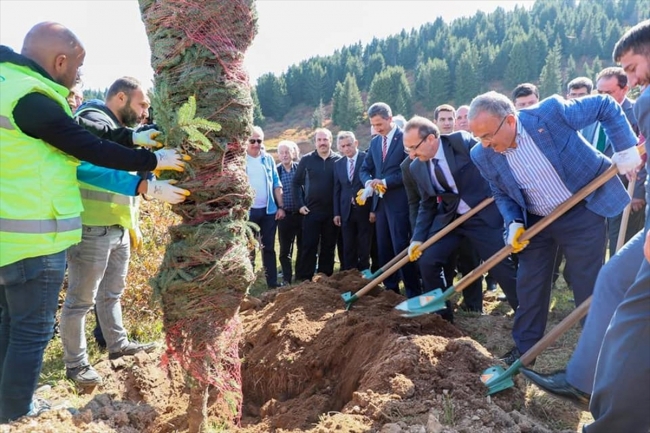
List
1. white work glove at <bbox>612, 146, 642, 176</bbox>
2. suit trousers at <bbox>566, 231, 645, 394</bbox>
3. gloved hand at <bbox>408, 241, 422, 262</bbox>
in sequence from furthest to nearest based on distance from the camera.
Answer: gloved hand at <bbox>408, 241, 422, 262</bbox> < white work glove at <bbox>612, 146, 642, 176</bbox> < suit trousers at <bbox>566, 231, 645, 394</bbox>

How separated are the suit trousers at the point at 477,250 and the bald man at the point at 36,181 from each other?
9.52ft

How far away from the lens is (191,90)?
7.93ft

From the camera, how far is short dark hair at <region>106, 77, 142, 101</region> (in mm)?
3473

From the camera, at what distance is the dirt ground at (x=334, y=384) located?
2.54 meters

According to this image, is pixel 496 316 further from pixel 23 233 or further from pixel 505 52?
pixel 505 52

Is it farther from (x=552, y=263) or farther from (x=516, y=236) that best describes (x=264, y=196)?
(x=552, y=263)

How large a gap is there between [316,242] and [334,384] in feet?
11.4

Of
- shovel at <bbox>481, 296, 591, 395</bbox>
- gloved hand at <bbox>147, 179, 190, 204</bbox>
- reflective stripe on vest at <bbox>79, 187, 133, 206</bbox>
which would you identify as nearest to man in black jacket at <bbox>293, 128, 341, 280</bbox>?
reflective stripe on vest at <bbox>79, 187, 133, 206</bbox>

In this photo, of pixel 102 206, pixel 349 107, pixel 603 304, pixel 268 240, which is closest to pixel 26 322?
pixel 102 206

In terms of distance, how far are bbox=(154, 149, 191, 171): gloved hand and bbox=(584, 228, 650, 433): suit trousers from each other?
2099mm

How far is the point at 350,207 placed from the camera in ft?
21.6

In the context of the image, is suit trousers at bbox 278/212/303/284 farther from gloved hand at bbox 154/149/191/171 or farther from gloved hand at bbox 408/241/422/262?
gloved hand at bbox 154/149/191/171

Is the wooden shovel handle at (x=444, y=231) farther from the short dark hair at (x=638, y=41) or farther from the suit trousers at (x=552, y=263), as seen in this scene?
the short dark hair at (x=638, y=41)

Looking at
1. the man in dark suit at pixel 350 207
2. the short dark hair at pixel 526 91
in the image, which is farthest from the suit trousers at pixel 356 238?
the short dark hair at pixel 526 91
